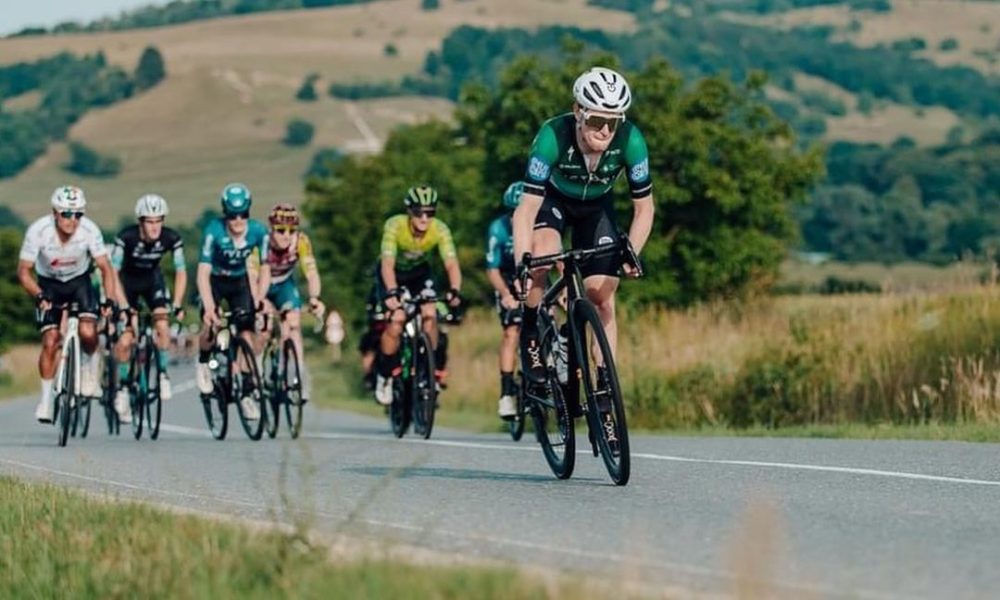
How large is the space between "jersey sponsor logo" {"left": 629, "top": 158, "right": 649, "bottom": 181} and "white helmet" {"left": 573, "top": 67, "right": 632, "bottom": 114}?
457 millimetres

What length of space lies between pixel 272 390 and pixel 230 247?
4.22 ft

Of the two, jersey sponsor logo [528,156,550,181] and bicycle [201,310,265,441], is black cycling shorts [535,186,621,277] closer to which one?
jersey sponsor logo [528,156,550,181]

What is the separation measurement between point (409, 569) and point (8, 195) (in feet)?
562

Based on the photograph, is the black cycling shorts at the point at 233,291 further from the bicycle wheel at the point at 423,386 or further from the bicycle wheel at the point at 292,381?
the bicycle wheel at the point at 423,386

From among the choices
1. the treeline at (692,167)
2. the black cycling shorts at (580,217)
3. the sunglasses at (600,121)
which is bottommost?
the black cycling shorts at (580,217)

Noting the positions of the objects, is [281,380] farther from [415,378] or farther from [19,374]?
[19,374]

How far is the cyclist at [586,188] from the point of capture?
11.2m

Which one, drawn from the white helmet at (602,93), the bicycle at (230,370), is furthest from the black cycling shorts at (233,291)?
the white helmet at (602,93)

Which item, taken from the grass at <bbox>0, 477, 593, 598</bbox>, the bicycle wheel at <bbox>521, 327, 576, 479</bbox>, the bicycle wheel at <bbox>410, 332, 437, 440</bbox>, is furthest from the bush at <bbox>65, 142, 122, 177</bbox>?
the grass at <bbox>0, 477, 593, 598</bbox>

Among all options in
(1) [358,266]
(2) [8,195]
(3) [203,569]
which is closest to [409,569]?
(3) [203,569]

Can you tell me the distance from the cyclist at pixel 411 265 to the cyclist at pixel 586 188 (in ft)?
22.5

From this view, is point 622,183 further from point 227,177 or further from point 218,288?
point 227,177

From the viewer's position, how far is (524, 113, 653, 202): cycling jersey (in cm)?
1144

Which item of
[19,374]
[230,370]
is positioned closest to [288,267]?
[230,370]
